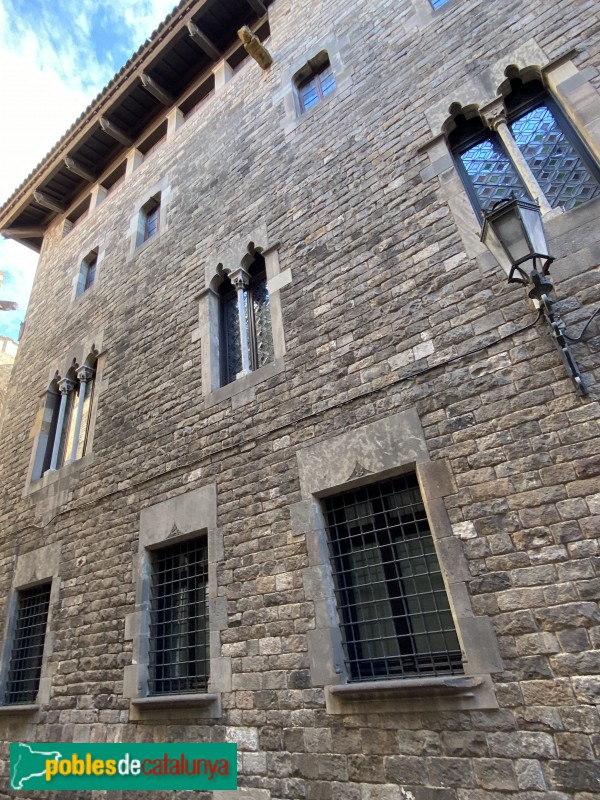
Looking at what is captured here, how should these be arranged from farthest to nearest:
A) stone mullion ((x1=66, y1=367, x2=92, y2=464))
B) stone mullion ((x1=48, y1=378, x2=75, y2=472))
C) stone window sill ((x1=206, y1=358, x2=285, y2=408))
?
stone mullion ((x1=48, y1=378, x2=75, y2=472)), stone mullion ((x1=66, y1=367, x2=92, y2=464)), stone window sill ((x1=206, y1=358, x2=285, y2=408))

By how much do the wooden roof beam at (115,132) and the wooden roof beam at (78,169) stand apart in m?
1.07

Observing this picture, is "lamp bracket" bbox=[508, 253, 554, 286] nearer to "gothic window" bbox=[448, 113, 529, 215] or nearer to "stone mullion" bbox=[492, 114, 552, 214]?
"stone mullion" bbox=[492, 114, 552, 214]

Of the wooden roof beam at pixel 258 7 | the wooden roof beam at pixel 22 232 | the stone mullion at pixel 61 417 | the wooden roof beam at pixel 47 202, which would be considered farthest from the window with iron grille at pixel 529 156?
the wooden roof beam at pixel 22 232

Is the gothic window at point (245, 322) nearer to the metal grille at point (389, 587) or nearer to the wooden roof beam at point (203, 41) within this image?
the metal grille at point (389, 587)

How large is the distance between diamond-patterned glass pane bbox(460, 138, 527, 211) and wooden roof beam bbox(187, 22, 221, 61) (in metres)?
6.55

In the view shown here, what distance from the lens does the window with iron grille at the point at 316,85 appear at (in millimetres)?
6559

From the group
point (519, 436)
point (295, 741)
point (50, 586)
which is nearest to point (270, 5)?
point (519, 436)

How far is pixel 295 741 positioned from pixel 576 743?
1.88 m

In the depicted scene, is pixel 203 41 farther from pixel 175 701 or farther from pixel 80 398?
pixel 175 701

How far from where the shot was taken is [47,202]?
1123 centimetres

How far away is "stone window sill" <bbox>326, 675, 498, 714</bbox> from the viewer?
2887mm

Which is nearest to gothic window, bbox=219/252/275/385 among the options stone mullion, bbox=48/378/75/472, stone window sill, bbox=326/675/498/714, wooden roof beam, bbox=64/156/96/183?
stone window sill, bbox=326/675/498/714

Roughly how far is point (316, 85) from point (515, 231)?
17.2 ft

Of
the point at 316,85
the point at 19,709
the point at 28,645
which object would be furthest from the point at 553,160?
the point at 28,645
